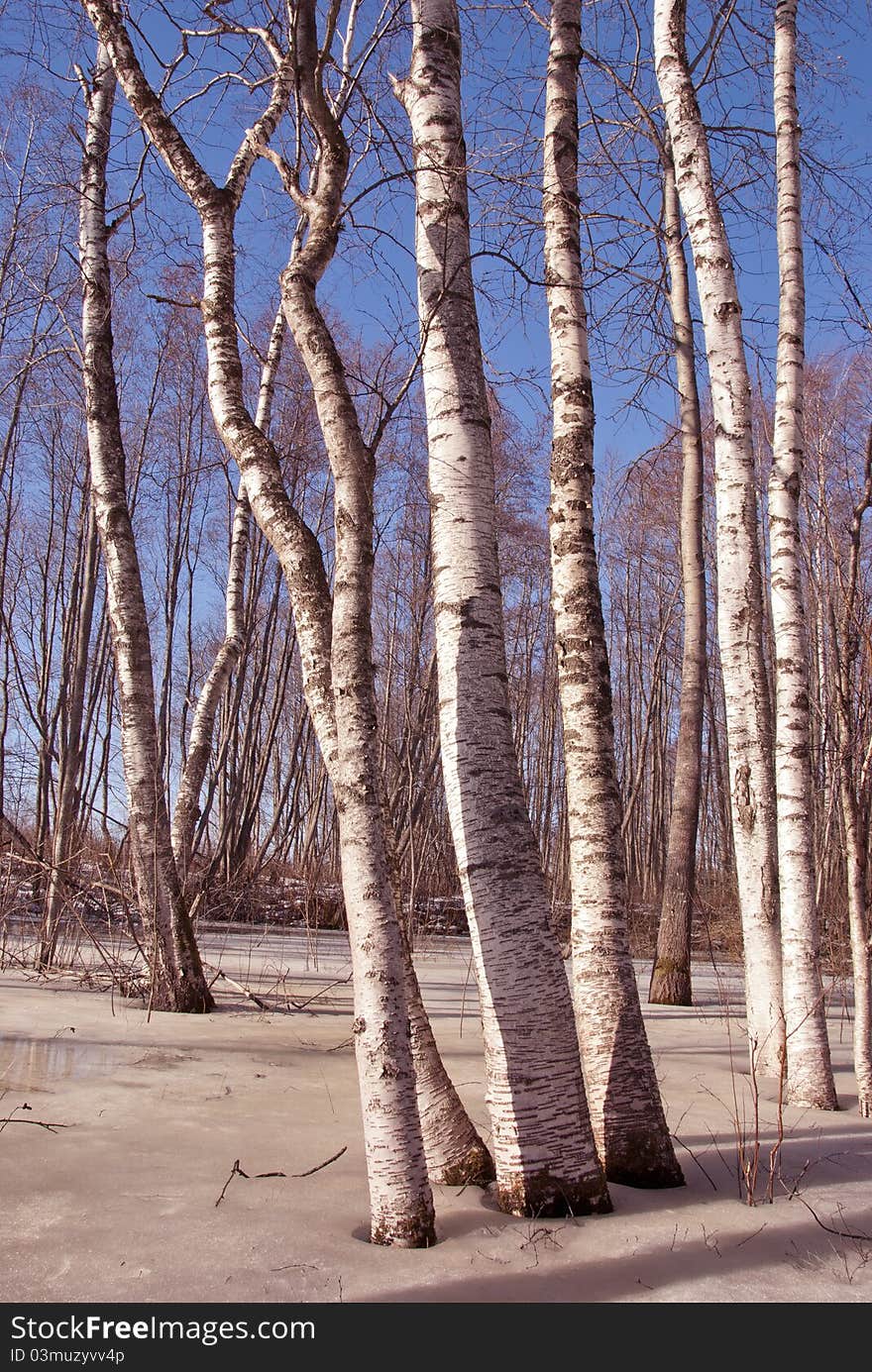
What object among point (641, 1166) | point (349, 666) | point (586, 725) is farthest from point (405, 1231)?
point (586, 725)

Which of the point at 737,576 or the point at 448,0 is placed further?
the point at 737,576

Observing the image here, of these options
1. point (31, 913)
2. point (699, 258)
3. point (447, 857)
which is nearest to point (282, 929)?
point (31, 913)

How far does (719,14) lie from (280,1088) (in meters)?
7.45

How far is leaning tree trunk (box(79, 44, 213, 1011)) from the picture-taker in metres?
5.85

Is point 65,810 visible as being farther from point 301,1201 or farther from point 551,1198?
point 551,1198

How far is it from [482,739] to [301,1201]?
1.48 m

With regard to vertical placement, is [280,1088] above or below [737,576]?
below

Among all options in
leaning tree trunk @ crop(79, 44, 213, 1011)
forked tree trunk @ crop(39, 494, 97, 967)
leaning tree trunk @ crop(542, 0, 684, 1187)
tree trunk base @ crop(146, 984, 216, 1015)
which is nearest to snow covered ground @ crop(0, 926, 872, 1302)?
leaning tree trunk @ crop(542, 0, 684, 1187)

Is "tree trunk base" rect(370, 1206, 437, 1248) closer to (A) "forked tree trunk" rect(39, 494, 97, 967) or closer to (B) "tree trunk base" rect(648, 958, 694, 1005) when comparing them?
(A) "forked tree trunk" rect(39, 494, 97, 967)

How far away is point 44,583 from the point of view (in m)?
18.4

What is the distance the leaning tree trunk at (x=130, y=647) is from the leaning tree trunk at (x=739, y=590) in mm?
3326

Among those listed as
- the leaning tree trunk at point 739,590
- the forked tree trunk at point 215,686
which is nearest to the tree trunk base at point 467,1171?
the leaning tree trunk at point 739,590

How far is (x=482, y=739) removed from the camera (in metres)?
3.02
